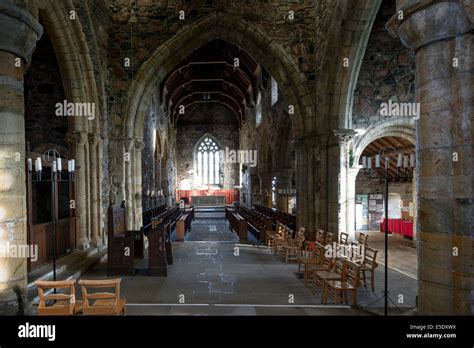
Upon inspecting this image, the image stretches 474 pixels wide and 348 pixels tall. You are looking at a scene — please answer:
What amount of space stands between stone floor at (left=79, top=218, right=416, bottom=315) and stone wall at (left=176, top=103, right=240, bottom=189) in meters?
22.4

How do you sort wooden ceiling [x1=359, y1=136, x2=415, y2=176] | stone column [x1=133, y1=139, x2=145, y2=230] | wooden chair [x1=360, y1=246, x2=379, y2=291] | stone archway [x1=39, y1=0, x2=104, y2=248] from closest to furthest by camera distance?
wooden chair [x1=360, y1=246, x2=379, y2=291] → stone archway [x1=39, y1=0, x2=104, y2=248] → stone column [x1=133, y1=139, x2=145, y2=230] → wooden ceiling [x1=359, y1=136, x2=415, y2=176]

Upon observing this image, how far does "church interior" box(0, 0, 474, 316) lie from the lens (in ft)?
10.4

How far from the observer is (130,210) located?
1015 centimetres

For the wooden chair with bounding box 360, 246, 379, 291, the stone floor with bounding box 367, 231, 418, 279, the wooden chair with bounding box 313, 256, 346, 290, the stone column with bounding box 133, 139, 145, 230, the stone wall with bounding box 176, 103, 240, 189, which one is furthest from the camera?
the stone wall with bounding box 176, 103, 240, 189

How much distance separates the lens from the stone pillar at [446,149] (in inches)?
120

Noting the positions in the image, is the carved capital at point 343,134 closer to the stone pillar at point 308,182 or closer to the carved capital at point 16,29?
the stone pillar at point 308,182

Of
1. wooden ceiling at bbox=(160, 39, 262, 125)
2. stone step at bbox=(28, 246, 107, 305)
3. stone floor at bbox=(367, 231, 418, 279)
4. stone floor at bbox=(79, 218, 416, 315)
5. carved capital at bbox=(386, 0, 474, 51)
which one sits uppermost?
wooden ceiling at bbox=(160, 39, 262, 125)

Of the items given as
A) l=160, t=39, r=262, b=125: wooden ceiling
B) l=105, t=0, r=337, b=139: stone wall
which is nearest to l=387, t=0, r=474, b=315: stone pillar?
l=105, t=0, r=337, b=139: stone wall

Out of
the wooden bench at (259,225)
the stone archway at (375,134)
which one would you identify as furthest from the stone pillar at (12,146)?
the stone archway at (375,134)

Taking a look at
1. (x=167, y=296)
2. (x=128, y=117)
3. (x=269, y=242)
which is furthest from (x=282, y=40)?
(x=167, y=296)

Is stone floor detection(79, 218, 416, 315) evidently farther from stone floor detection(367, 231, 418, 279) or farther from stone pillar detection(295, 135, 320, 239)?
stone pillar detection(295, 135, 320, 239)

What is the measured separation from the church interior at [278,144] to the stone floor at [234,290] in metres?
0.05

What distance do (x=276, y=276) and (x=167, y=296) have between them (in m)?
2.48
